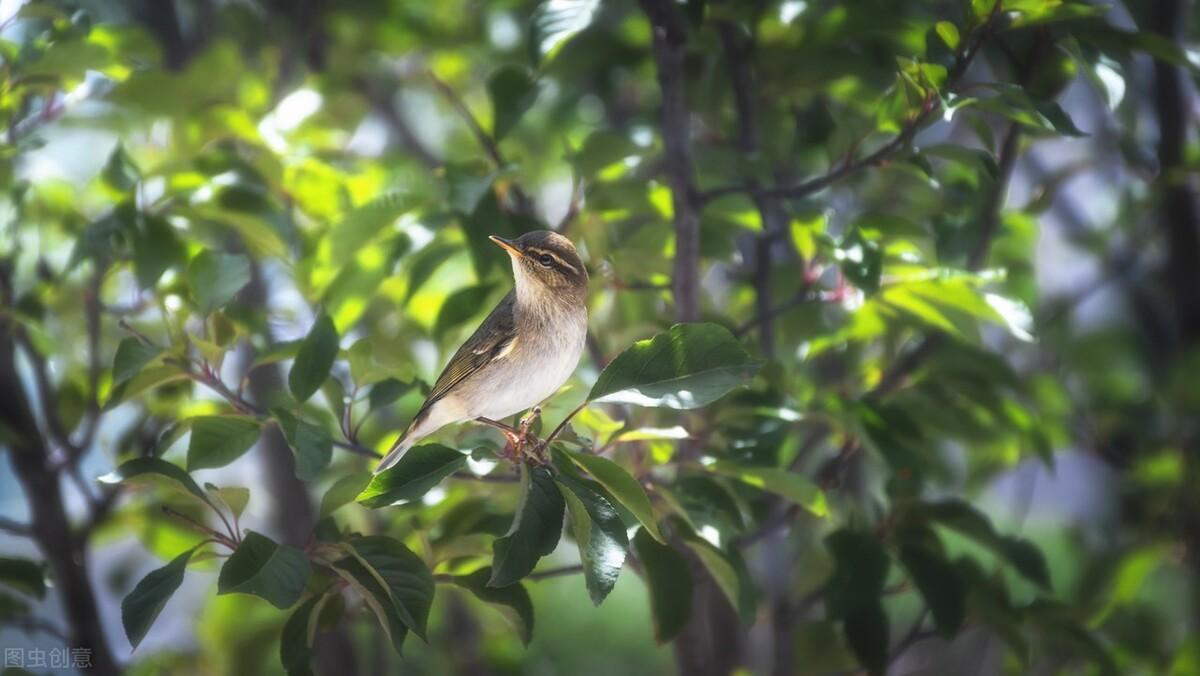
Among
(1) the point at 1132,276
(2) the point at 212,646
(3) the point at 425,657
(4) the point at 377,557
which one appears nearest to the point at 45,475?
(2) the point at 212,646

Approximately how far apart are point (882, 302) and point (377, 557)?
3.85 ft

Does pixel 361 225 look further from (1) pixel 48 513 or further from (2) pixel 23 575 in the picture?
(1) pixel 48 513

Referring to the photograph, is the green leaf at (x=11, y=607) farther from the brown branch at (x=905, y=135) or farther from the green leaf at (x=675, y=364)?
the brown branch at (x=905, y=135)

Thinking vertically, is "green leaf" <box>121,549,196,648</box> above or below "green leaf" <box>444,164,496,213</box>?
below

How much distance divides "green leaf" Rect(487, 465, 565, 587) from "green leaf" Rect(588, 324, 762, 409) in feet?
0.59

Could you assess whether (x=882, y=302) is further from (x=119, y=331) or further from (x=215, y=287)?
(x=119, y=331)

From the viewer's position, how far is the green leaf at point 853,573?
238cm

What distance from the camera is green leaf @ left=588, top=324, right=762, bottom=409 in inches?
68.1

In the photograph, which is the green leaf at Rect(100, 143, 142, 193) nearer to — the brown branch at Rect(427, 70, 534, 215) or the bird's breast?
the brown branch at Rect(427, 70, 534, 215)

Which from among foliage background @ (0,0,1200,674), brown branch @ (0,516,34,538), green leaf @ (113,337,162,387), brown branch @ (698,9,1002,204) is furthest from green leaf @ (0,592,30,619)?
brown branch @ (698,9,1002,204)

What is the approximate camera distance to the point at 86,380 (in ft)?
9.71

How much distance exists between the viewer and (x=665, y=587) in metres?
2.20

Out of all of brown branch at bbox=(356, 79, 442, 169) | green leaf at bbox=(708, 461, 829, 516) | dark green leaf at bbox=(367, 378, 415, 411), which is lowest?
brown branch at bbox=(356, 79, 442, 169)

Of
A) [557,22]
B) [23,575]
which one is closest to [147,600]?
[23,575]
